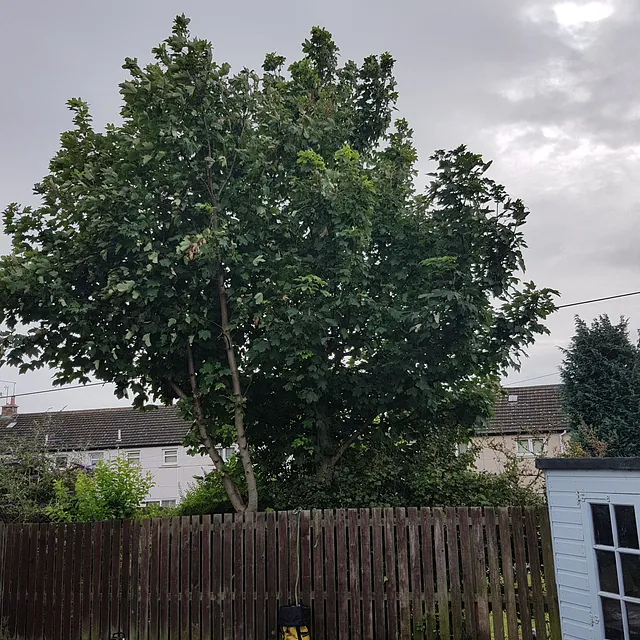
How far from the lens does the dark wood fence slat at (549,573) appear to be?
605 cm

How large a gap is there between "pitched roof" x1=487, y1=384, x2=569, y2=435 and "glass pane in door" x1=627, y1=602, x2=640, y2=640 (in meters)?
17.3

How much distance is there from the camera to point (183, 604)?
23.7ft

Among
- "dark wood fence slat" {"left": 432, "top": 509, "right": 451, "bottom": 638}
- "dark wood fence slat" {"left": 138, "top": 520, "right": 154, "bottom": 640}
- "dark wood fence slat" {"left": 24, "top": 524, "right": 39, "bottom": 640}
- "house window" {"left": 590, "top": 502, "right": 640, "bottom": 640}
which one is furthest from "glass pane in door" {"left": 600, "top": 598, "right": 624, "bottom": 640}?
"dark wood fence slat" {"left": 24, "top": 524, "right": 39, "bottom": 640}

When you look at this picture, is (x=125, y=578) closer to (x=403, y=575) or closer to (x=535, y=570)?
(x=403, y=575)

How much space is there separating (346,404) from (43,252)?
4862 mm

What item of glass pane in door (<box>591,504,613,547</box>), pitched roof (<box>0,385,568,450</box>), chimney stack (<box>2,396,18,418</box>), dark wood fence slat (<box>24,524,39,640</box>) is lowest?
dark wood fence slat (<box>24,524,39,640</box>)

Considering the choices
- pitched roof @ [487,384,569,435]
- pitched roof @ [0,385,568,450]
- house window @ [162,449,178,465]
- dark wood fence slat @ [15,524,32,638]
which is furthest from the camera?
house window @ [162,449,178,465]

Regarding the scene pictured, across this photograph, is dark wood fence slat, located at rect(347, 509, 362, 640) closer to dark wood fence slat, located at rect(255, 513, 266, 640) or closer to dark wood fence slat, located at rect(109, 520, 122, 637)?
dark wood fence slat, located at rect(255, 513, 266, 640)

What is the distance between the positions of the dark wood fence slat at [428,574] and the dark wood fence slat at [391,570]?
1.07 ft

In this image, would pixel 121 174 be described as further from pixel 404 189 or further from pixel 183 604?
pixel 183 604

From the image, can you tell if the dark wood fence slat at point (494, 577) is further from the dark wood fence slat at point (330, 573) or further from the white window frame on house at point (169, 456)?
the white window frame on house at point (169, 456)

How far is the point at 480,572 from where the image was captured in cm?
639

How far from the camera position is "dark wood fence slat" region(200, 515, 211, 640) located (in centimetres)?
707

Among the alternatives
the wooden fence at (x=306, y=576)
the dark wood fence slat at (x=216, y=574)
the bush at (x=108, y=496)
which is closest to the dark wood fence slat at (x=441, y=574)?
the wooden fence at (x=306, y=576)
